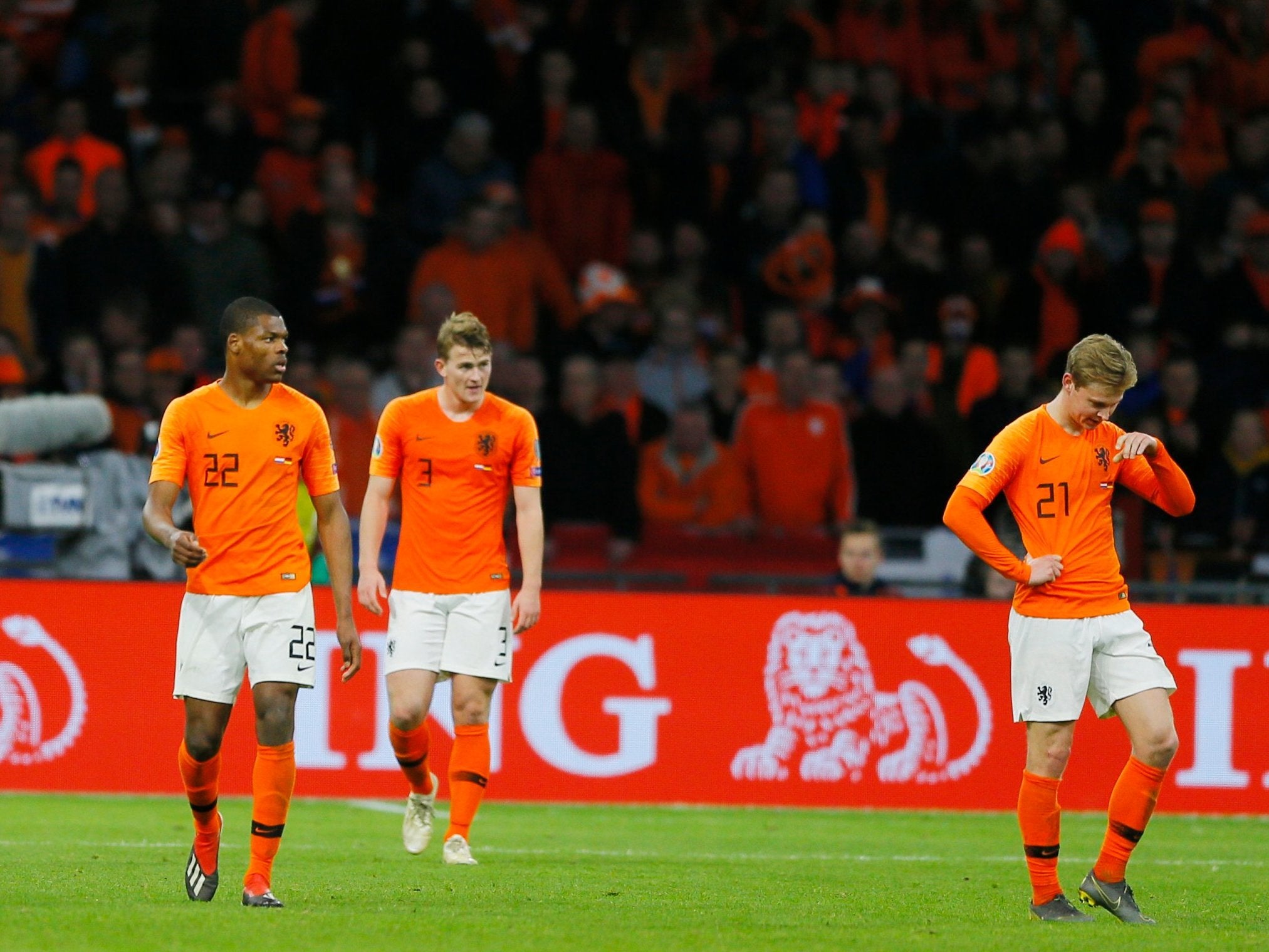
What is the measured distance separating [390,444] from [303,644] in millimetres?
2099

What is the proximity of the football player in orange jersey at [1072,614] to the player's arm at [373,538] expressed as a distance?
277 cm

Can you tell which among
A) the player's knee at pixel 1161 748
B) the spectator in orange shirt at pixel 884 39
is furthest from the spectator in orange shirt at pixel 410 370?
the player's knee at pixel 1161 748

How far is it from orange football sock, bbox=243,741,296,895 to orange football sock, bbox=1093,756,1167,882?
3.13m

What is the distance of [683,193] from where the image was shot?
714 inches

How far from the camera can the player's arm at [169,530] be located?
23.9ft

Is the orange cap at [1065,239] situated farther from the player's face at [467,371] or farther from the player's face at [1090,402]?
the player's face at [1090,402]

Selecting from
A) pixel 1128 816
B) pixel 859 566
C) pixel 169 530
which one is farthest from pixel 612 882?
pixel 859 566

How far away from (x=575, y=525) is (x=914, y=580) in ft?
7.95

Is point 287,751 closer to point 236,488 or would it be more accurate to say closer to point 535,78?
point 236,488

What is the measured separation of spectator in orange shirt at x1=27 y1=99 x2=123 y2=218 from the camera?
1686 centimetres

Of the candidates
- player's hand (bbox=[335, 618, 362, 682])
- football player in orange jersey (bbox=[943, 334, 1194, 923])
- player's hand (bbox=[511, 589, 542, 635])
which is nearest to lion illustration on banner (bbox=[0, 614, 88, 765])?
player's hand (bbox=[511, 589, 542, 635])

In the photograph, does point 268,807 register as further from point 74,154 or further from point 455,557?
point 74,154

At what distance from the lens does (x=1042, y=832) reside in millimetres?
7883

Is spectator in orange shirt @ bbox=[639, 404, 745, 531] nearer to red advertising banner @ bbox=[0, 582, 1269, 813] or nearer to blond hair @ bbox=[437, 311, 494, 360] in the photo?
red advertising banner @ bbox=[0, 582, 1269, 813]
